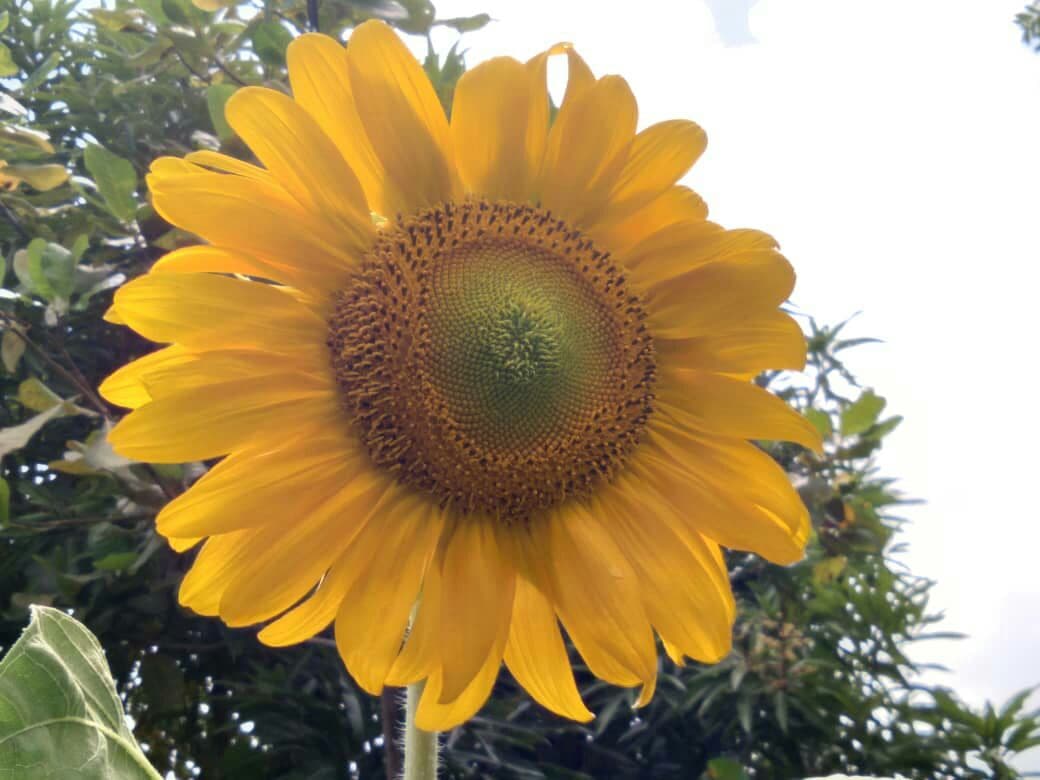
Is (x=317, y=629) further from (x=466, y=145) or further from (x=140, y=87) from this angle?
(x=140, y=87)

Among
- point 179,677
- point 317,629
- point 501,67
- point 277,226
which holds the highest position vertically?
point 501,67

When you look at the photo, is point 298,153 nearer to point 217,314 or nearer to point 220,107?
point 217,314

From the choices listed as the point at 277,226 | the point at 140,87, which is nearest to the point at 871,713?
the point at 277,226

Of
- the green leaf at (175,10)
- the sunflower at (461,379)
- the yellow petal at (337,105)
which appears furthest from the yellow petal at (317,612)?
the green leaf at (175,10)

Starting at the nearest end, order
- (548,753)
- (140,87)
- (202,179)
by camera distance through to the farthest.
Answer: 1. (202,179)
2. (548,753)
3. (140,87)

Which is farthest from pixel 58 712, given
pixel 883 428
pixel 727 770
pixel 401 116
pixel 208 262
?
pixel 883 428

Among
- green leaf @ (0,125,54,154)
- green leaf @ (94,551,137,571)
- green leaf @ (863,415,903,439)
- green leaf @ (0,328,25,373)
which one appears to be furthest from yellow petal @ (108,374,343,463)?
green leaf @ (863,415,903,439)

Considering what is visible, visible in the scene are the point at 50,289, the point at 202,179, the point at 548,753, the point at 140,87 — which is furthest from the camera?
the point at 140,87
